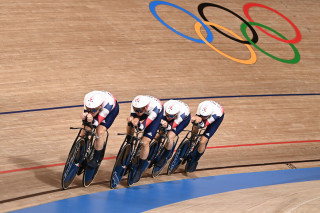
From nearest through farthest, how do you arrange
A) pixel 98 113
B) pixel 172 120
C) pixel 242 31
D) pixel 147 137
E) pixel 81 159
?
pixel 98 113, pixel 81 159, pixel 147 137, pixel 172 120, pixel 242 31

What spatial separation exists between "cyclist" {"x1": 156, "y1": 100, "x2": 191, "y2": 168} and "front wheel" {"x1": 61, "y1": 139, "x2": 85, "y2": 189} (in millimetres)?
956

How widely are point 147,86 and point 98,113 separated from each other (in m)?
3.03

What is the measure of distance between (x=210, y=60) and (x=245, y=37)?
4.55ft

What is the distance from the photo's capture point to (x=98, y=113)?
5.21 m

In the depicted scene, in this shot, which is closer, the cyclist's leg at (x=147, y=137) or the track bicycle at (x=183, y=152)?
the cyclist's leg at (x=147, y=137)

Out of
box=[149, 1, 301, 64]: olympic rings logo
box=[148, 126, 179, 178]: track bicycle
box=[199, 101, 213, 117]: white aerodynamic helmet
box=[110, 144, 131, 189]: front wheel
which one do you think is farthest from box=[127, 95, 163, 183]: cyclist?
box=[149, 1, 301, 64]: olympic rings logo

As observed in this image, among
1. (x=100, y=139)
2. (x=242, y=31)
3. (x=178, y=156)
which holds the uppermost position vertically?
(x=242, y=31)

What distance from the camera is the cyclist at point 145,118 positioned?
17.4 feet

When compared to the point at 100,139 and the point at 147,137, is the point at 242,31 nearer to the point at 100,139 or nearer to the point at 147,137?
the point at 147,137

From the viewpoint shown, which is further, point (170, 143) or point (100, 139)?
point (170, 143)

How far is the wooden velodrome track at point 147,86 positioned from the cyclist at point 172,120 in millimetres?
319

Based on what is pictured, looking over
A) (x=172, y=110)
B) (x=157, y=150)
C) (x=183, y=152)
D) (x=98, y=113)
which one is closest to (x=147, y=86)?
(x=183, y=152)

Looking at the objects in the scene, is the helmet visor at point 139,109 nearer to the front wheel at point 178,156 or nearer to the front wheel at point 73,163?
the front wheel at point 73,163

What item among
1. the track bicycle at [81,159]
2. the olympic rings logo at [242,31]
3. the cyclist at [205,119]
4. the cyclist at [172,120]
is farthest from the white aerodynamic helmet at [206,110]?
the olympic rings logo at [242,31]
